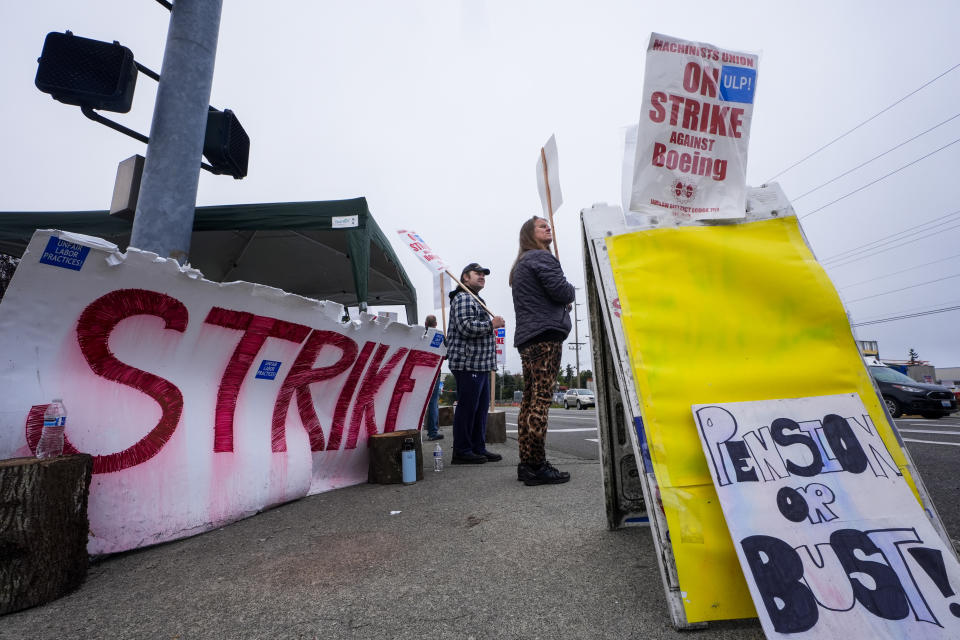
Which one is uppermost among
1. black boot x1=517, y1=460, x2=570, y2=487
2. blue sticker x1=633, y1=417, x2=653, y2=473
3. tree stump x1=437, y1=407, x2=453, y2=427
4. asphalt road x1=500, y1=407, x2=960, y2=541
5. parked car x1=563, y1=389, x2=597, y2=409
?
blue sticker x1=633, y1=417, x2=653, y2=473

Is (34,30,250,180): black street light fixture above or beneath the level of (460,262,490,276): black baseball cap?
above

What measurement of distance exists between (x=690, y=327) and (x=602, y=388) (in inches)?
23.8

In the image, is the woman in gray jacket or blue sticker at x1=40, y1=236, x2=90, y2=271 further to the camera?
the woman in gray jacket

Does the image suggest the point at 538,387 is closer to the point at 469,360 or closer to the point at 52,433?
the point at 469,360

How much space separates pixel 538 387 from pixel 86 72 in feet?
11.3

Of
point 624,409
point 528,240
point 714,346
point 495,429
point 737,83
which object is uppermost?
point 737,83

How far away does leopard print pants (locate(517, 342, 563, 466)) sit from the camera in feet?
9.91

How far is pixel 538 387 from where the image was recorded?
3.03 metres

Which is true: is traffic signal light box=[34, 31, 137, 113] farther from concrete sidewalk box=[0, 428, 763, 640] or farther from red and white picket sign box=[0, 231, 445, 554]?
concrete sidewalk box=[0, 428, 763, 640]

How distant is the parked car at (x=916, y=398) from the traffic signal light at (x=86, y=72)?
514 inches

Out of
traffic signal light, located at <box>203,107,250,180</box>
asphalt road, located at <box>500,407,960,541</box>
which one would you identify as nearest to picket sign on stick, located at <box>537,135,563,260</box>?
traffic signal light, located at <box>203,107,250,180</box>

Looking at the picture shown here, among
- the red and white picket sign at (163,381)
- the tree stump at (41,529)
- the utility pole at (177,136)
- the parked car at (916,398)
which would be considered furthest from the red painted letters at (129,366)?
the parked car at (916,398)

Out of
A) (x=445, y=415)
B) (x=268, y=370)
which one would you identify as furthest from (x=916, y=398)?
(x=268, y=370)

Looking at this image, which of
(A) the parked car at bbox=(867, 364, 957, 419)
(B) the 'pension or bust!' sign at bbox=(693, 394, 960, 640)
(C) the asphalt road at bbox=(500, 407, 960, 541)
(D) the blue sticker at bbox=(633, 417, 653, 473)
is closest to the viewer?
(B) the 'pension or bust!' sign at bbox=(693, 394, 960, 640)
